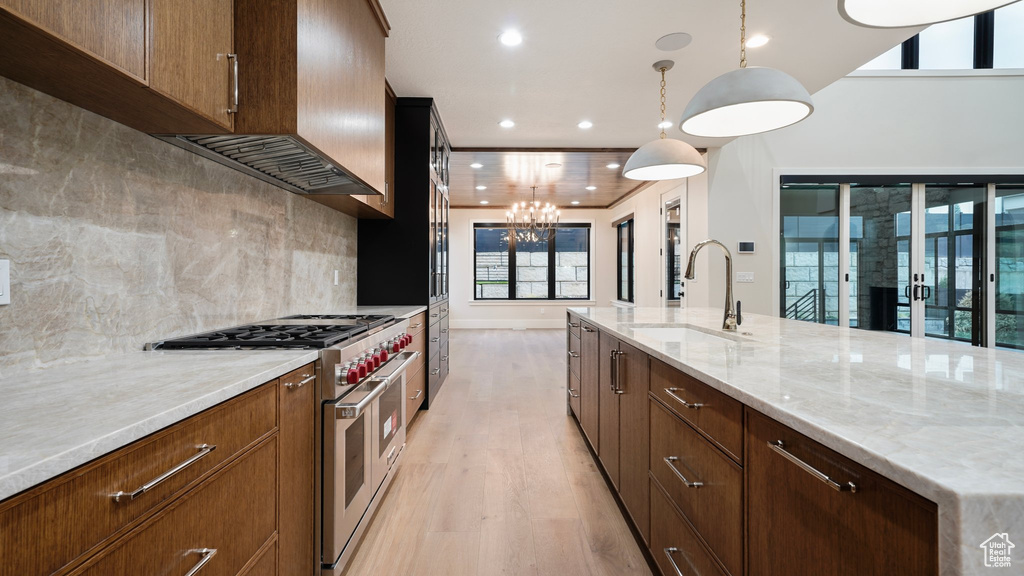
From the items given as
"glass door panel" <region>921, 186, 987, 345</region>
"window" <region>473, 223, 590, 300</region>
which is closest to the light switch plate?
"glass door panel" <region>921, 186, 987, 345</region>

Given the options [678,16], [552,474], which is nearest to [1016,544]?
[552,474]

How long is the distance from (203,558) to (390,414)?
4.08 feet

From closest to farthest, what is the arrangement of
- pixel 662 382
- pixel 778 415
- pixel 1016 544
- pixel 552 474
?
pixel 1016 544 → pixel 778 415 → pixel 662 382 → pixel 552 474

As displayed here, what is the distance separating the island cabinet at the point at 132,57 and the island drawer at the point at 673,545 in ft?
6.23

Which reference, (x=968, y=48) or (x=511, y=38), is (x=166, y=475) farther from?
(x=968, y=48)

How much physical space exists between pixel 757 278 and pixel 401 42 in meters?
4.39

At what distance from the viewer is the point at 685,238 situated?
18.0ft

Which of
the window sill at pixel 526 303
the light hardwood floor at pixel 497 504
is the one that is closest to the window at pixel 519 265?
the window sill at pixel 526 303

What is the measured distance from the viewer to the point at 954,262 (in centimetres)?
487

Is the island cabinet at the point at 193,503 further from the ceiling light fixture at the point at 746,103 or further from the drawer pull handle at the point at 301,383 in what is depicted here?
the ceiling light fixture at the point at 746,103

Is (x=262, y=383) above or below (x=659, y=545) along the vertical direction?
above

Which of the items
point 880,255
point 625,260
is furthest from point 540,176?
point 880,255

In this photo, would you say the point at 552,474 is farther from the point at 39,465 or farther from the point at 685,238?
the point at 685,238

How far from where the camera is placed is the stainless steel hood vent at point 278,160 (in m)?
1.63
